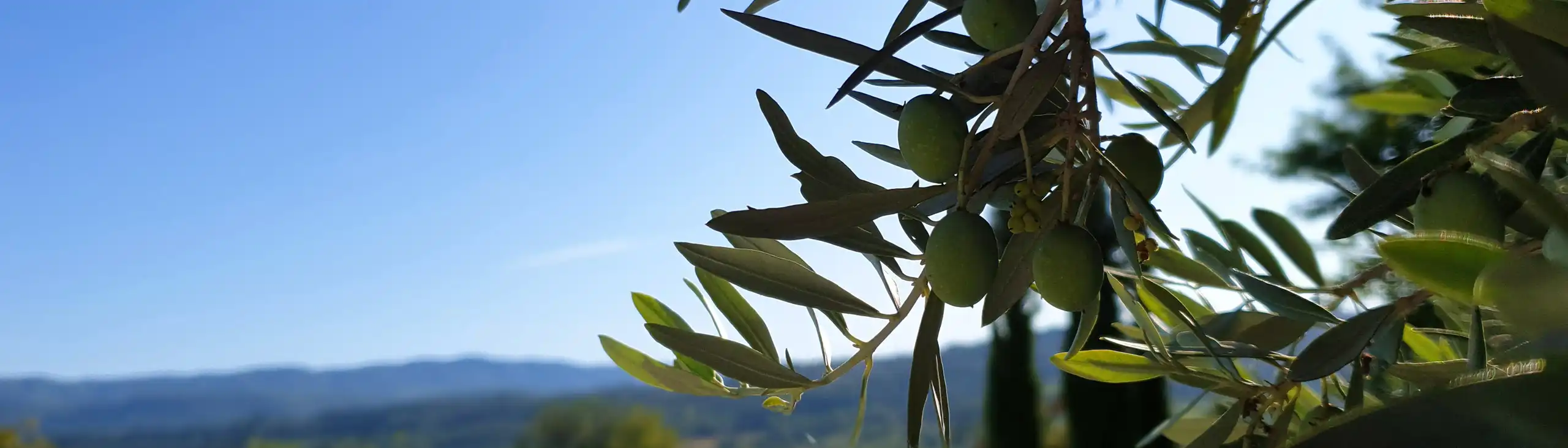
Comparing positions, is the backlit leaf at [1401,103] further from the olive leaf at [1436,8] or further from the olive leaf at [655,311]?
the olive leaf at [655,311]

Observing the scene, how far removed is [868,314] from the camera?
670 mm

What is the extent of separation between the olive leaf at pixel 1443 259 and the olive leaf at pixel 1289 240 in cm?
64

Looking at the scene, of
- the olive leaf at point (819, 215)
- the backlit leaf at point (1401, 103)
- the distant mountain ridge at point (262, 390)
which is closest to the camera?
the olive leaf at point (819, 215)

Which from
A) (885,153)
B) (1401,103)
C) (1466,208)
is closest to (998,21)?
(885,153)

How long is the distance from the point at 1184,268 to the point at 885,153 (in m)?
0.28

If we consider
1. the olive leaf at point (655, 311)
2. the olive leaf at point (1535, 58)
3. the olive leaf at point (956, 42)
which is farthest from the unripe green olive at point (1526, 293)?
the olive leaf at point (655, 311)

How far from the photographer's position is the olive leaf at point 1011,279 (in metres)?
0.62

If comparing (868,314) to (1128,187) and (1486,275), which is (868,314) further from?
(1486,275)

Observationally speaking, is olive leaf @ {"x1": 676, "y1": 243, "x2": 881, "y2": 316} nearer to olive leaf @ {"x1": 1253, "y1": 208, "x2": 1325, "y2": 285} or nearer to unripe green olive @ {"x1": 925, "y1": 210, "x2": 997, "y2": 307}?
unripe green olive @ {"x1": 925, "y1": 210, "x2": 997, "y2": 307}

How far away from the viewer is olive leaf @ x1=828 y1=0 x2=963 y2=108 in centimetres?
48

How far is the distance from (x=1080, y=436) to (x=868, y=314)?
34.9 ft

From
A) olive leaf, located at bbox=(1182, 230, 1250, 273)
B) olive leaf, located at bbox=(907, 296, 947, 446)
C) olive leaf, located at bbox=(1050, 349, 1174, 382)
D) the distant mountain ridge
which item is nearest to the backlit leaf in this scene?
olive leaf, located at bbox=(1182, 230, 1250, 273)

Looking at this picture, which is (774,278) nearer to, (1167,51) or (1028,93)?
(1028,93)

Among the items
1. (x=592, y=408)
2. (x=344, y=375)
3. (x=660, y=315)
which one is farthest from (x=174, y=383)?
(x=660, y=315)
